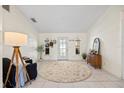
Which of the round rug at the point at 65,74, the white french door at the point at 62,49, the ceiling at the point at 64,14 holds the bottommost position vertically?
the round rug at the point at 65,74

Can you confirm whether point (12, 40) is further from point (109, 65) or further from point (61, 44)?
point (61, 44)

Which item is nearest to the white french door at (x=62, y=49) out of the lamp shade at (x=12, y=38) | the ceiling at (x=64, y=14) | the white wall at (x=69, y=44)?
the white wall at (x=69, y=44)

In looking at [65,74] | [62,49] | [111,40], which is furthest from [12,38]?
[62,49]

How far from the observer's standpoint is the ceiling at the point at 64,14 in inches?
212

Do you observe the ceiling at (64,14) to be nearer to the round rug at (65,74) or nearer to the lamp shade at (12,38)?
the lamp shade at (12,38)

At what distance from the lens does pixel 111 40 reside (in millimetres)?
5012

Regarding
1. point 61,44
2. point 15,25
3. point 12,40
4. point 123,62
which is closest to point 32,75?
point 12,40

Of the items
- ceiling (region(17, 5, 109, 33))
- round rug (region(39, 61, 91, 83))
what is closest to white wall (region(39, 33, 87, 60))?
ceiling (region(17, 5, 109, 33))

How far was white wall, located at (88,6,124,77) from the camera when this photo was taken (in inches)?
175

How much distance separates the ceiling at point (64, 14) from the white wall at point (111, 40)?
0.63m

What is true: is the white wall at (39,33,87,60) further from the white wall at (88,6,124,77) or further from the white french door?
the white wall at (88,6,124,77)

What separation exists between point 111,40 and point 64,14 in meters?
2.61

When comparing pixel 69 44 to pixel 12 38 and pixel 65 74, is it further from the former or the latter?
pixel 12 38

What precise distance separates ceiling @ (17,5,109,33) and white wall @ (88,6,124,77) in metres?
0.63
